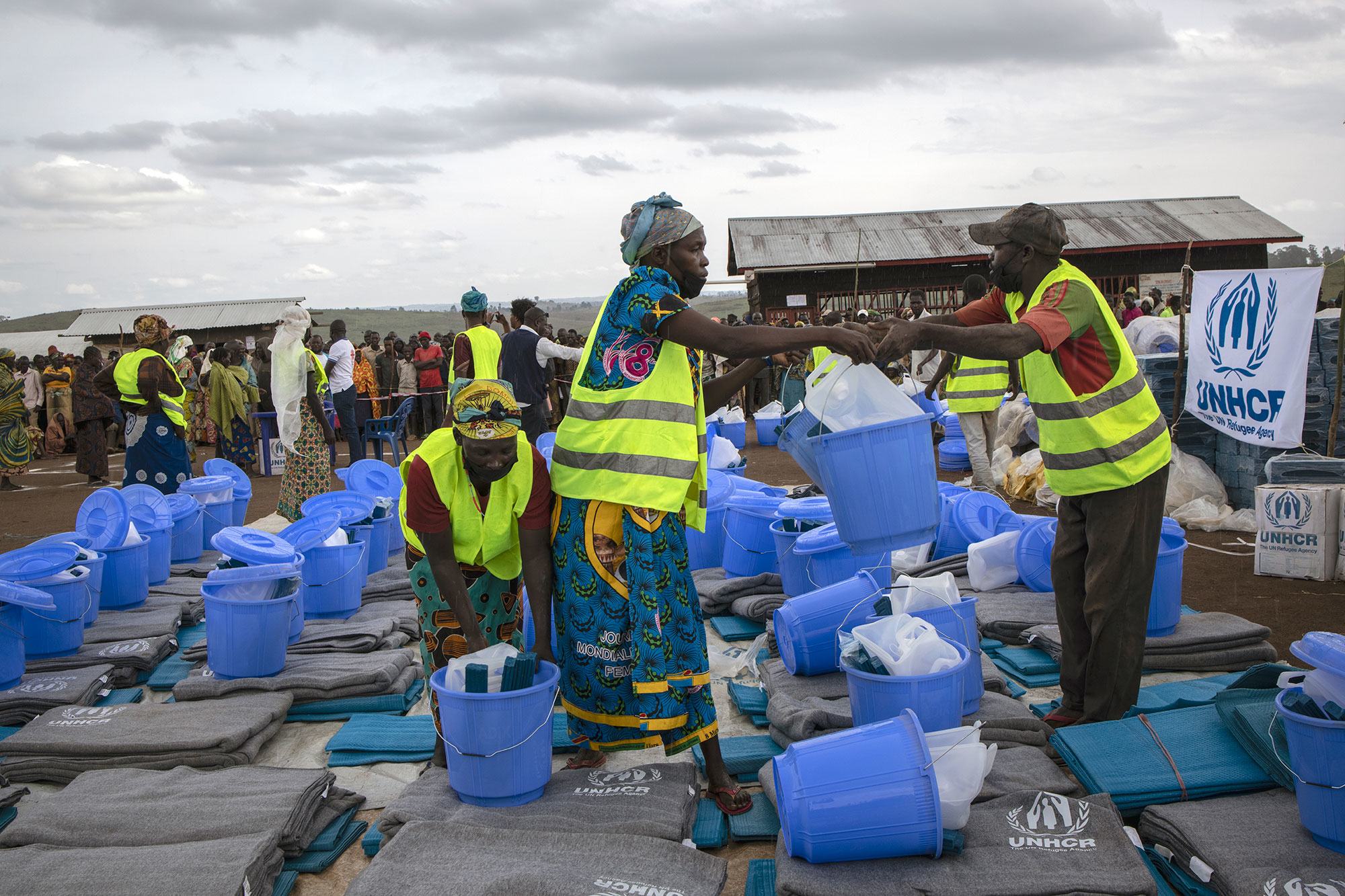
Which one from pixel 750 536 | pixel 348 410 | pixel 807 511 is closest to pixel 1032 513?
pixel 750 536

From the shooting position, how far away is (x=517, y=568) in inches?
133

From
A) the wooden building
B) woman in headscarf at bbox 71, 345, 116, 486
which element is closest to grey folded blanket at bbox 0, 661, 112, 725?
woman in headscarf at bbox 71, 345, 116, 486

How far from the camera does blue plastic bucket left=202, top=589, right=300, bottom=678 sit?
4.28 metres

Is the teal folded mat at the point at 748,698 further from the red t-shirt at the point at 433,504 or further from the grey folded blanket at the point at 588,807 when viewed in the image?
the red t-shirt at the point at 433,504

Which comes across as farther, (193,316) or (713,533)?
(193,316)

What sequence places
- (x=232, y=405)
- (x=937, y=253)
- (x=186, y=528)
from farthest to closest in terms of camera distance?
1. (x=937, y=253)
2. (x=232, y=405)
3. (x=186, y=528)

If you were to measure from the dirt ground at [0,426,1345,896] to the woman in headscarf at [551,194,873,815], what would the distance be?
1.68 feet

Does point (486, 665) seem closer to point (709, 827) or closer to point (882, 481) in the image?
point (709, 827)

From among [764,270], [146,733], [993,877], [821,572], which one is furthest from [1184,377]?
[764,270]

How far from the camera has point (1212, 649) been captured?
13.7ft

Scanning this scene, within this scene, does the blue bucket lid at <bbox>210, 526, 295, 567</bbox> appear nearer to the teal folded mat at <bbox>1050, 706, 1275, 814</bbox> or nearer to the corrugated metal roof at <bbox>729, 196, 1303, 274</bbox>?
the teal folded mat at <bbox>1050, 706, 1275, 814</bbox>

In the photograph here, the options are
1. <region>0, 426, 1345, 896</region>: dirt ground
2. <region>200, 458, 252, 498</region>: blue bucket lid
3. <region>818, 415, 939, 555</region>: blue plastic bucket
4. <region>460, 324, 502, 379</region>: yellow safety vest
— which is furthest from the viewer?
<region>200, 458, 252, 498</region>: blue bucket lid

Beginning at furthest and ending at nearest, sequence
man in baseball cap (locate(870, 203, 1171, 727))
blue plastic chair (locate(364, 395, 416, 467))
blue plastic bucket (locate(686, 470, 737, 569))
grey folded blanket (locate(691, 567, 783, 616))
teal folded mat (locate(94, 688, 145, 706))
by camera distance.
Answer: blue plastic chair (locate(364, 395, 416, 467)) → blue plastic bucket (locate(686, 470, 737, 569)) → grey folded blanket (locate(691, 567, 783, 616)) → teal folded mat (locate(94, 688, 145, 706)) → man in baseball cap (locate(870, 203, 1171, 727))

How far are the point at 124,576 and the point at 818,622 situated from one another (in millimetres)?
4145
